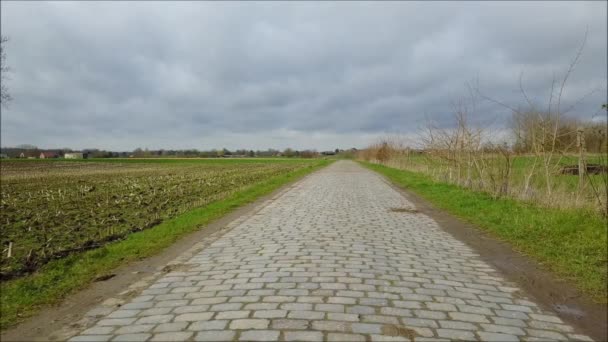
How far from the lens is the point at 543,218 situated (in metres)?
8.76

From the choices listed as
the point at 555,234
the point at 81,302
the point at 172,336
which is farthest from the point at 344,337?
the point at 555,234

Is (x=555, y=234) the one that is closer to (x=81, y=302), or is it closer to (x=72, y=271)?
(x=81, y=302)

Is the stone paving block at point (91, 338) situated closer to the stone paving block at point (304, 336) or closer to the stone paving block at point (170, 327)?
the stone paving block at point (170, 327)

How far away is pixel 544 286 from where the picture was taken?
5.25 meters

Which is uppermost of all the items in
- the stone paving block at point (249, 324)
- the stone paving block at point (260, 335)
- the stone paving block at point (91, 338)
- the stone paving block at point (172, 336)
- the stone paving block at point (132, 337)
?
the stone paving block at point (260, 335)

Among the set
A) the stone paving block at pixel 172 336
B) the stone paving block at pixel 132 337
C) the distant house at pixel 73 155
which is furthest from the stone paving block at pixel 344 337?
the distant house at pixel 73 155

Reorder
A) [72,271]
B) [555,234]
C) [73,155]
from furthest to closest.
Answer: [73,155] → [555,234] → [72,271]

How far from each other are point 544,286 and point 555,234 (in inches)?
121

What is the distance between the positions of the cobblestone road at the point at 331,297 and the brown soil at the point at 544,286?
0.67 ft

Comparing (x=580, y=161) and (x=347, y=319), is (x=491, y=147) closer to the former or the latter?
(x=580, y=161)

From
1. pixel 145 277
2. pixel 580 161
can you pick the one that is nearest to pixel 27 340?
pixel 145 277

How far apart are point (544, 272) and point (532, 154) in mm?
7450

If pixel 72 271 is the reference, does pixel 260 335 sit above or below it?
above

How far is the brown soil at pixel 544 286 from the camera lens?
413 cm
